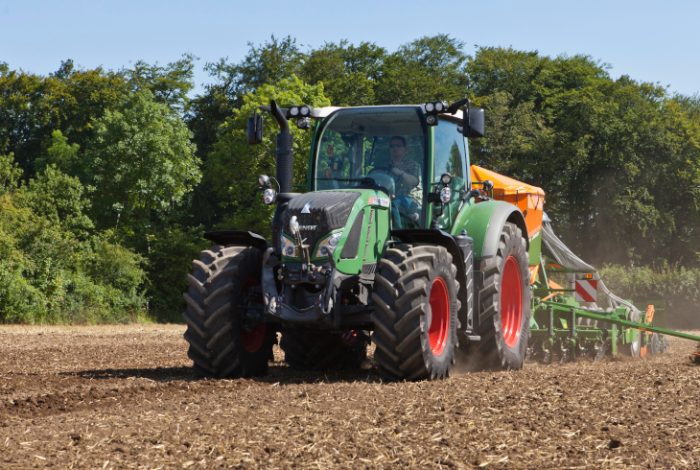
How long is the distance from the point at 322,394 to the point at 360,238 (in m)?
1.86

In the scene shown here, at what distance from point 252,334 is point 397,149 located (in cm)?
245

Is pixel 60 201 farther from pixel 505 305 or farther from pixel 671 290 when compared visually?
pixel 505 305

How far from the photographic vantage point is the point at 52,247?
3506cm

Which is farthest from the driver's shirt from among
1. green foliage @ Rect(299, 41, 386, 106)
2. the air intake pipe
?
green foliage @ Rect(299, 41, 386, 106)

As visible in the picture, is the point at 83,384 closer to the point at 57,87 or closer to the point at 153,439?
the point at 153,439

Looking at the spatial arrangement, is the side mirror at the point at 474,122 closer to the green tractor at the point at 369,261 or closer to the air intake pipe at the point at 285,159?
the green tractor at the point at 369,261

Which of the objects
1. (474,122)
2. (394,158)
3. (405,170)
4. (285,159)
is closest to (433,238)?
(405,170)

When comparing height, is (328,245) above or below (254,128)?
below

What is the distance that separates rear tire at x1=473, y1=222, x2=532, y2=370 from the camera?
1145cm

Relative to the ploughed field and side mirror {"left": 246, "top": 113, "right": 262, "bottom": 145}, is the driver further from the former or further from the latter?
the ploughed field

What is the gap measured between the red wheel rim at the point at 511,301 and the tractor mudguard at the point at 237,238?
314 cm

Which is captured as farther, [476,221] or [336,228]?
[476,221]

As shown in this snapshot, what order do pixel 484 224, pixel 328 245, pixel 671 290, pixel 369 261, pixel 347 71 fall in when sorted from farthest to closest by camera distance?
pixel 347 71 < pixel 671 290 < pixel 484 224 < pixel 369 261 < pixel 328 245

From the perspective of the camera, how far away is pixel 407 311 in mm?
9875
